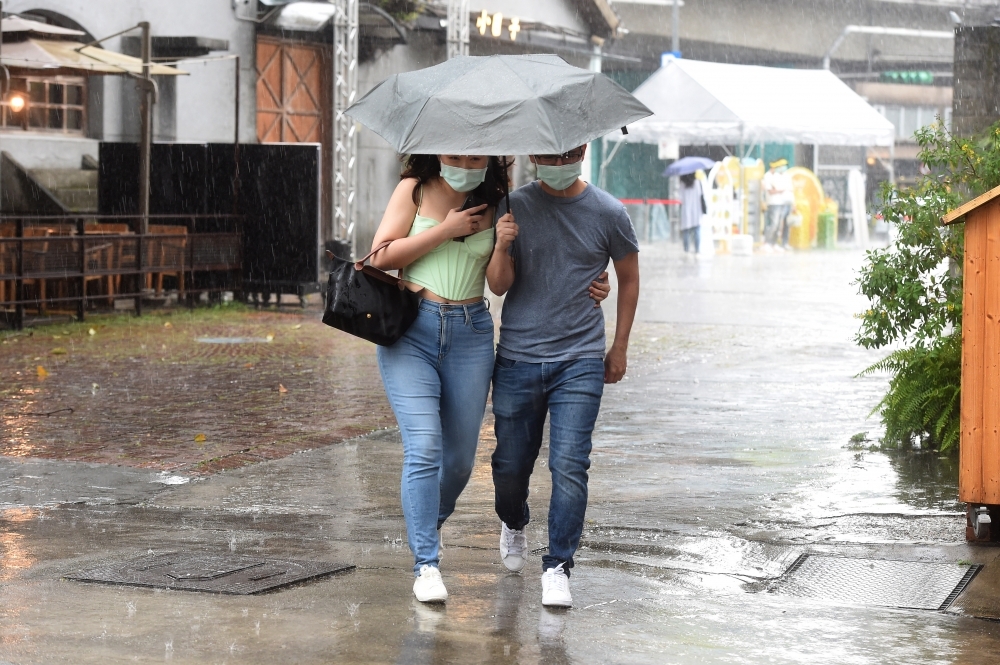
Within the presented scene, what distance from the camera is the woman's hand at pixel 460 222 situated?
5324mm

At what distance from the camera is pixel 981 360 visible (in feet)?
21.3

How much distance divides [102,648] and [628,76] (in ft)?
140

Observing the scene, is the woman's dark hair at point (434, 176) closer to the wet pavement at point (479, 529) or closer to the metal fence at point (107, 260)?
the wet pavement at point (479, 529)

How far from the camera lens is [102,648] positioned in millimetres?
4766

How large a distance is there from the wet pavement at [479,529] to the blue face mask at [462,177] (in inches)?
58.1

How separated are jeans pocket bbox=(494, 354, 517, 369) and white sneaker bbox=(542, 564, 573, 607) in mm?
739

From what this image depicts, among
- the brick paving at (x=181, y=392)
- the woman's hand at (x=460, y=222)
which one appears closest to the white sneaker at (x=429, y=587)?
the woman's hand at (x=460, y=222)

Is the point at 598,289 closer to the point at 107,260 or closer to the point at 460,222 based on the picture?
the point at 460,222

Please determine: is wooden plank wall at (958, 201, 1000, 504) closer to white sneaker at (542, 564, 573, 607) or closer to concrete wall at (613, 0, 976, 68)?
white sneaker at (542, 564, 573, 607)

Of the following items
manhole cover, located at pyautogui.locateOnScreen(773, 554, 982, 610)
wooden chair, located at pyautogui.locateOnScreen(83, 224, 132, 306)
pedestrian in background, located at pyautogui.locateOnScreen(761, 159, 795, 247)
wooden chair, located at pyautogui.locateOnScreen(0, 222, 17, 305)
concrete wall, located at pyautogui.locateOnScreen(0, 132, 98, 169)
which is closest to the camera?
manhole cover, located at pyautogui.locateOnScreen(773, 554, 982, 610)

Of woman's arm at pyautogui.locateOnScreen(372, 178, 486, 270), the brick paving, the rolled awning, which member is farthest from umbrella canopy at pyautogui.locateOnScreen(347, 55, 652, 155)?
the rolled awning

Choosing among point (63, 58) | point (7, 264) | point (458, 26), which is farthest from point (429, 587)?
point (458, 26)

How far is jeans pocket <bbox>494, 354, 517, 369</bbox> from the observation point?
5.53 metres

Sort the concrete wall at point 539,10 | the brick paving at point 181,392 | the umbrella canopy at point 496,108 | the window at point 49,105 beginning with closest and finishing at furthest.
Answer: the umbrella canopy at point 496,108
the brick paving at point 181,392
the window at point 49,105
the concrete wall at point 539,10
